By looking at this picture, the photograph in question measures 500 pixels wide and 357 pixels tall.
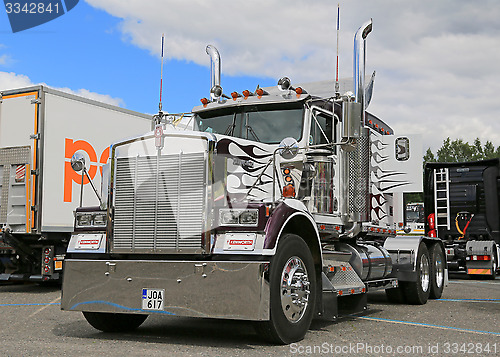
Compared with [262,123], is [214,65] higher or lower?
higher

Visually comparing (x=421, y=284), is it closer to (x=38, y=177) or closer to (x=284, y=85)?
(x=284, y=85)

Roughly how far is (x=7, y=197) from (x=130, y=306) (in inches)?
272

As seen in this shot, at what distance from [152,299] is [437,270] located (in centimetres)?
700

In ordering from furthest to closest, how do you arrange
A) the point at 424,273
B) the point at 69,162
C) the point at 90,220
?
the point at 69,162, the point at 424,273, the point at 90,220

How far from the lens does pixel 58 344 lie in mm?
6789

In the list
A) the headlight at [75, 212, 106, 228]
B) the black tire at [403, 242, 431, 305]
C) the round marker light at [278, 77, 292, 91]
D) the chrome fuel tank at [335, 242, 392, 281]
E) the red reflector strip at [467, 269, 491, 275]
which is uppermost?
the round marker light at [278, 77, 292, 91]

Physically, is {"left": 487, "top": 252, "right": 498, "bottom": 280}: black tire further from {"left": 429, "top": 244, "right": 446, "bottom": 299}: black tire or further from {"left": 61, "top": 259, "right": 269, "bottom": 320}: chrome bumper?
{"left": 61, "top": 259, "right": 269, "bottom": 320}: chrome bumper

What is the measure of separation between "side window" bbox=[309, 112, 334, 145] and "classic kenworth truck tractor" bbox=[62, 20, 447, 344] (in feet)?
0.07

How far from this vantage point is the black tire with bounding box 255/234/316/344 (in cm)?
657

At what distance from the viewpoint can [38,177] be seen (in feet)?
41.5

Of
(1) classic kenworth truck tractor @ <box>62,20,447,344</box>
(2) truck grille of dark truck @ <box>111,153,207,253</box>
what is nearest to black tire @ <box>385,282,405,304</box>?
(1) classic kenworth truck tractor @ <box>62,20,447,344</box>

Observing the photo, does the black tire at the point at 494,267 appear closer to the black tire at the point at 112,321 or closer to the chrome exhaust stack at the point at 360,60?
the chrome exhaust stack at the point at 360,60

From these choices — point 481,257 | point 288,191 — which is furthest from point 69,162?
point 481,257

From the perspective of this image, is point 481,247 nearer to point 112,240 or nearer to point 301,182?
point 301,182
